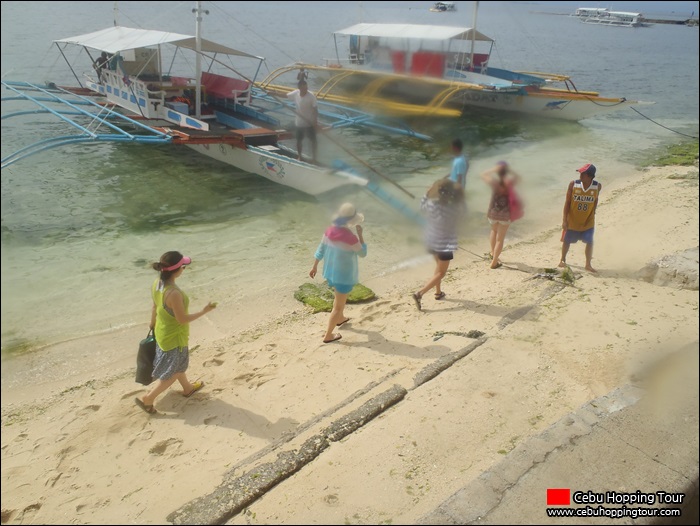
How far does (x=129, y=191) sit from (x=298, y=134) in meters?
3.98

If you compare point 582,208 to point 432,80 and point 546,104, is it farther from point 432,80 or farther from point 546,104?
point 546,104

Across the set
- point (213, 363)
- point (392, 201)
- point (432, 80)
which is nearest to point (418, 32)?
point (432, 80)

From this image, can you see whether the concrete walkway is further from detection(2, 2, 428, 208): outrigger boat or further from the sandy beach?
detection(2, 2, 428, 208): outrigger boat

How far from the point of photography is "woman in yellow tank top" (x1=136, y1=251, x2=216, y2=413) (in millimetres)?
4309

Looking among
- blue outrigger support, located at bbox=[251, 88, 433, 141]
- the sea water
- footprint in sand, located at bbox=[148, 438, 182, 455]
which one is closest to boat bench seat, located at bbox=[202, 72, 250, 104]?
blue outrigger support, located at bbox=[251, 88, 433, 141]

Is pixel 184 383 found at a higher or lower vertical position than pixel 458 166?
lower

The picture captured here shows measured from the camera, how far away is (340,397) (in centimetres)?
459

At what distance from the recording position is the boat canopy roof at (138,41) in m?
13.4

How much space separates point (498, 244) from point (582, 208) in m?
1.21

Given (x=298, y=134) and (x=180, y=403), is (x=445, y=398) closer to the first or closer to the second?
(x=180, y=403)

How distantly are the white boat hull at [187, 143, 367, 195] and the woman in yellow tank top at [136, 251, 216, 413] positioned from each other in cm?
693

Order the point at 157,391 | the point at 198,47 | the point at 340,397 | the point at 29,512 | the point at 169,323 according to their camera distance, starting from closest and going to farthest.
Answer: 1. the point at 29,512
2. the point at 169,323
3. the point at 340,397
4. the point at 157,391
5. the point at 198,47

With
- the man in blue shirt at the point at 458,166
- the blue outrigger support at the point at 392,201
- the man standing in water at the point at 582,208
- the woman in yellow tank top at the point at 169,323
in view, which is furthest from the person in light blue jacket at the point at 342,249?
the blue outrigger support at the point at 392,201

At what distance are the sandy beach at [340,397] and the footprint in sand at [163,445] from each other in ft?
0.05
